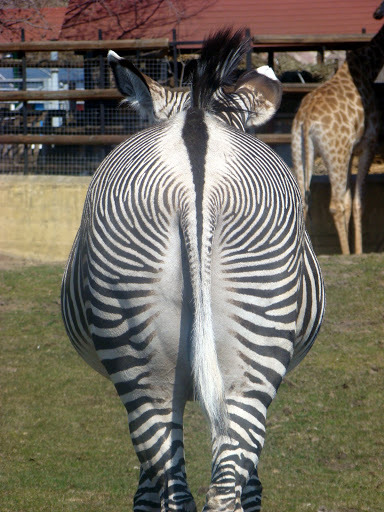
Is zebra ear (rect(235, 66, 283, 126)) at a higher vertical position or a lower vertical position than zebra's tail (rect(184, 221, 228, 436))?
higher

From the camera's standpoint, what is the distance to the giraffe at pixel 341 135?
32.1 feet

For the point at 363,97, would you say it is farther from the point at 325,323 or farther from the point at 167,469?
the point at 167,469

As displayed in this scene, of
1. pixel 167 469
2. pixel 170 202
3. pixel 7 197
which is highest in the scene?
pixel 170 202

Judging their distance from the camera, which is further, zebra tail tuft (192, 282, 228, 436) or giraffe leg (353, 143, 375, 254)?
giraffe leg (353, 143, 375, 254)

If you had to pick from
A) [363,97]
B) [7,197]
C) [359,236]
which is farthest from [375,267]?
[7,197]

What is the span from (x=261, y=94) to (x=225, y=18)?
13.3m

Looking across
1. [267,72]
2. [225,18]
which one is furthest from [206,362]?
[225,18]

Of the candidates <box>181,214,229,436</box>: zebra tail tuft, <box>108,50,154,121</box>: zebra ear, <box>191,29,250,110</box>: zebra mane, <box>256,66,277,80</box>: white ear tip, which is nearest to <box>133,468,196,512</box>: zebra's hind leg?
<box>181,214,229,436</box>: zebra tail tuft

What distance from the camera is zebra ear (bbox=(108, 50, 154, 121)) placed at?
3281 mm

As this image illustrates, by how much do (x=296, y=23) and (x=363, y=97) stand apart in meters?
6.24

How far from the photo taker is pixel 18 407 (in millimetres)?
5926

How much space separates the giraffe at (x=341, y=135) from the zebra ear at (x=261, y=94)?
6.17 m

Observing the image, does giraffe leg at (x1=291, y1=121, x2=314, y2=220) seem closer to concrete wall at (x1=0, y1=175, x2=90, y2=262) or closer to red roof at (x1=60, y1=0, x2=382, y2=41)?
concrete wall at (x1=0, y1=175, x2=90, y2=262)

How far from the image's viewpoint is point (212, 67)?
2.88 m
